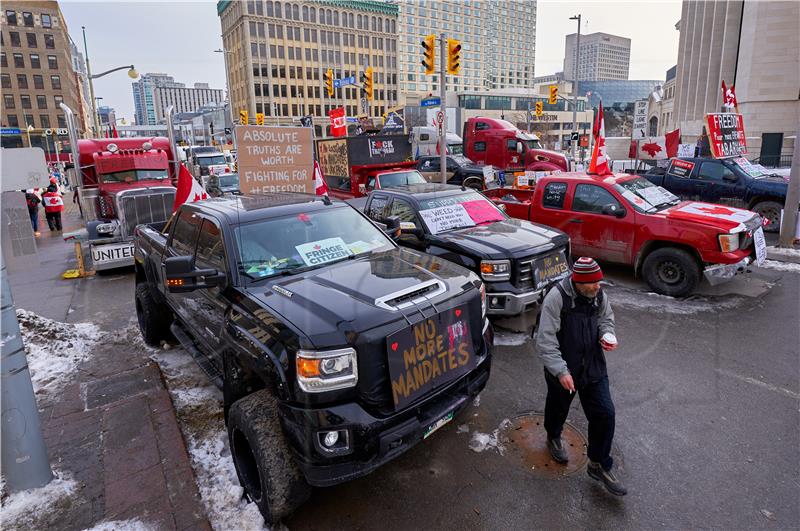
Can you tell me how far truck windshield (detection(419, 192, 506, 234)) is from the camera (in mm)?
6949

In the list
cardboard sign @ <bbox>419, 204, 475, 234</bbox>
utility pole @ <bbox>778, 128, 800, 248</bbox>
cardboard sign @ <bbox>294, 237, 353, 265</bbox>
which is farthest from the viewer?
utility pole @ <bbox>778, 128, 800, 248</bbox>

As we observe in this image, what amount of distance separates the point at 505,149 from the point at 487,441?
20.1 meters

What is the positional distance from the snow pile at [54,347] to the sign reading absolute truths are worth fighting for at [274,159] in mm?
3058

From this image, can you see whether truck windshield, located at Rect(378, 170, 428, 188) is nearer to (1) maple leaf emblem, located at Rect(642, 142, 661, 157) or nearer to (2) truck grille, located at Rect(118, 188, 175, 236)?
(2) truck grille, located at Rect(118, 188, 175, 236)

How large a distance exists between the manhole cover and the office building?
6000 inches

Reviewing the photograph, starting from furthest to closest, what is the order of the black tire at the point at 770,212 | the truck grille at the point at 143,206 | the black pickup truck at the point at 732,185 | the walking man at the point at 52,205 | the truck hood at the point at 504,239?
the walking man at the point at 52,205, the black tire at the point at 770,212, the black pickup truck at the point at 732,185, the truck grille at the point at 143,206, the truck hood at the point at 504,239

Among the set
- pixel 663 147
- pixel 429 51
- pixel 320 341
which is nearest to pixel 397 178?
pixel 429 51

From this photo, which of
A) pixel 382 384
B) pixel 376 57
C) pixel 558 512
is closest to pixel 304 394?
pixel 382 384

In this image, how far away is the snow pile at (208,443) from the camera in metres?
3.32

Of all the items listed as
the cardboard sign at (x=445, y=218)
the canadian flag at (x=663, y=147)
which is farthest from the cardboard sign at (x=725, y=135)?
the cardboard sign at (x=445, y=218)

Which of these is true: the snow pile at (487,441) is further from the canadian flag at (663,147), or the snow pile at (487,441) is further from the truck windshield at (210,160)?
the truck windshield at (210,160)

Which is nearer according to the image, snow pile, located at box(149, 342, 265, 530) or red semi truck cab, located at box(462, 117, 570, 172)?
snow pile, located at box(149, 342, 265, 530)

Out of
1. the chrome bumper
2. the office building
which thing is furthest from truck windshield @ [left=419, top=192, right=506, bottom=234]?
the office building

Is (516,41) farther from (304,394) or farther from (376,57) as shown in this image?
(304,394)
